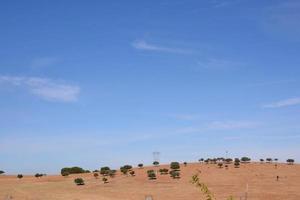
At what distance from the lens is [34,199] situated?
157 ft

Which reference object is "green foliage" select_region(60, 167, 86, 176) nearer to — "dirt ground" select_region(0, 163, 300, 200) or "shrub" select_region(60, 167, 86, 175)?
"shrub" select_region(60, 167, 86, 175)

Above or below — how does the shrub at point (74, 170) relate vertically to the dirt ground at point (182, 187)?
above

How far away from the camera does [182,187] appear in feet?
206

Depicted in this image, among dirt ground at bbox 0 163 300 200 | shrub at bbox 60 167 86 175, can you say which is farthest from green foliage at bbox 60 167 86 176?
dirt ground at bbox 0 163 300 200

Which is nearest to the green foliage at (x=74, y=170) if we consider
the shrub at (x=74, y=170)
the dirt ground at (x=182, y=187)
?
the shrub at (x=74, y=170)

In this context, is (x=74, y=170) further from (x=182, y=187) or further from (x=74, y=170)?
(x=182, y=187)

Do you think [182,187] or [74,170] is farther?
[74,170]

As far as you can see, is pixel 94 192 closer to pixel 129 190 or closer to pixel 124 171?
pixel 129 190

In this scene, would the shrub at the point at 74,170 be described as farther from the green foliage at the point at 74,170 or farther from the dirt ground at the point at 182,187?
the dirt ground at the point at 182,187

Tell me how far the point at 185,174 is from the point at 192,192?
1057 inches

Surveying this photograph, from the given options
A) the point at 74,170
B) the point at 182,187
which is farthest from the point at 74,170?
the point at 182,187

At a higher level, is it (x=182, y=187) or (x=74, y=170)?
(x=74, y=170)

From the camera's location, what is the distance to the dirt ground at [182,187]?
5303 centimetres

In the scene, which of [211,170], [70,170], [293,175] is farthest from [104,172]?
[293,175]
